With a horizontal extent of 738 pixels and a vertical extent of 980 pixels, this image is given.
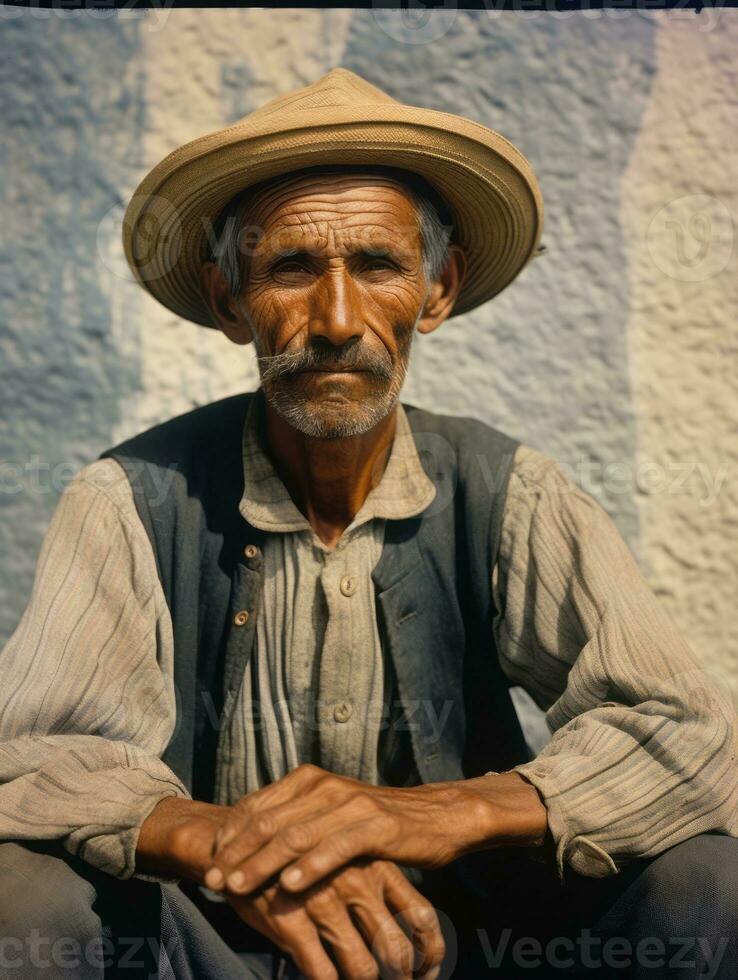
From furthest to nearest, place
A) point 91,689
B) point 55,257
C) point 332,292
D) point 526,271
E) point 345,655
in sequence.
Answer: point 526,271 < point 55,257 < point 345,655 < point 332,292 < point 91,689

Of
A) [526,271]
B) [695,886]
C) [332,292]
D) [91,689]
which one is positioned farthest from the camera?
[526,271]

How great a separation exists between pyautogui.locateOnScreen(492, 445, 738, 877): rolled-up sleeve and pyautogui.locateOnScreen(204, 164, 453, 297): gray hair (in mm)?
416

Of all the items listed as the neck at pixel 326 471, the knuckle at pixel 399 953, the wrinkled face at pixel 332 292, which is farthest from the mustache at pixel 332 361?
the knuckle at pixel 399 953

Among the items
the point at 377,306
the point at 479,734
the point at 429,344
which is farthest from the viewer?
the point at 429,344

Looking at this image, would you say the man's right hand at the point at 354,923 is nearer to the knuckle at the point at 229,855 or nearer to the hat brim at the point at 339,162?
the knuckle at the point at 229,855

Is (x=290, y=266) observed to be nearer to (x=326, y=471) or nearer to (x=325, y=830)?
(x=326, y=471)

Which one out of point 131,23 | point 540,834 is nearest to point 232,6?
point 131,23

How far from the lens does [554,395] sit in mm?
3156

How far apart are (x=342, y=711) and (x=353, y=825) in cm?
50

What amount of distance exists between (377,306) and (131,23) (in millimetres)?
1479

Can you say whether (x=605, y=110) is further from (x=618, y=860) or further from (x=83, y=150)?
(x=618, y=860)

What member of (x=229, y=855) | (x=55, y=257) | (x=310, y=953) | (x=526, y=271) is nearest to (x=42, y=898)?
(x=229, y=855)

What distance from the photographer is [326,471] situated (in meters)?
2.09

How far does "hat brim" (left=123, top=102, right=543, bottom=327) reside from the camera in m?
1.87
